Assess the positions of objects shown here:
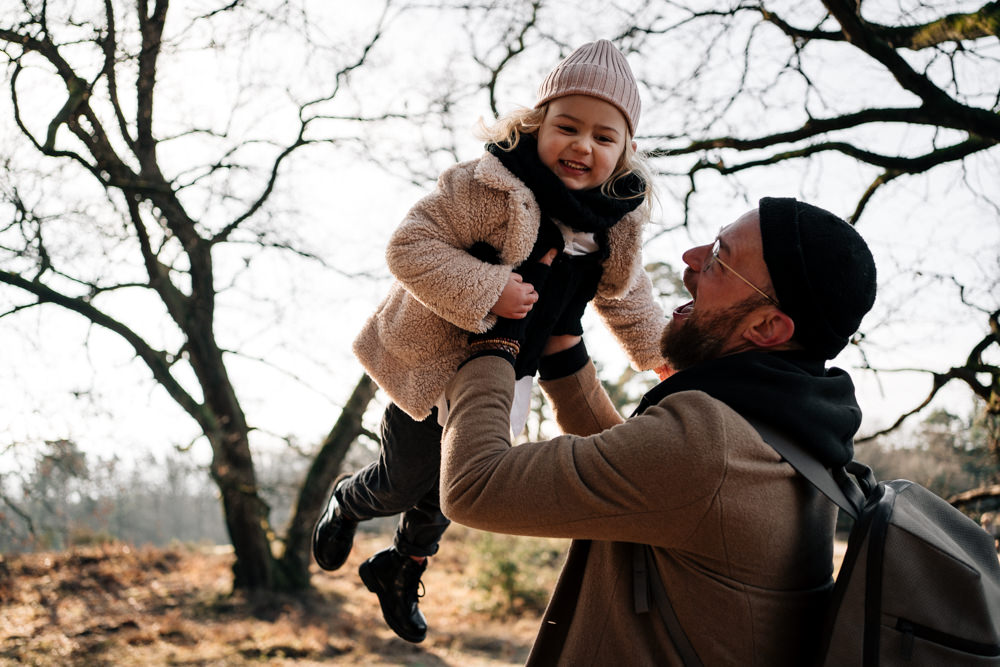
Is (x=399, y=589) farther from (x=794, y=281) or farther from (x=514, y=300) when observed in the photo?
(x=794, y=281)

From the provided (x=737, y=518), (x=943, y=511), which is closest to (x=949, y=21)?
(x=943, y=511)

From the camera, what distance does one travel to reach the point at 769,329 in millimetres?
1566

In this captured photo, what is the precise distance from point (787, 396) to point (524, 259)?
0.72 meters

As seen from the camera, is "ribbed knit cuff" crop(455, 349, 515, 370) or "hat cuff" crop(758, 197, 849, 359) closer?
"hat cuff" crop(758, 197, 849, 359)

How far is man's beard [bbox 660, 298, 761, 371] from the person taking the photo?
1.61 m

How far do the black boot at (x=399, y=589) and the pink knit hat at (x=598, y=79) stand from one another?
1506 mm

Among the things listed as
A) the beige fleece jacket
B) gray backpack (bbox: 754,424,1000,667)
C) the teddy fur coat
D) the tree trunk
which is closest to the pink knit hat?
the teddy fur coat

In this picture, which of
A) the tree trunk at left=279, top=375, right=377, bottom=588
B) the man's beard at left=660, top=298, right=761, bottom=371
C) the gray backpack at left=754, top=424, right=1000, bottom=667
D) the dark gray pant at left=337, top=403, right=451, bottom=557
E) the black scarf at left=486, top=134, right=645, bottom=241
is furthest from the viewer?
the tree trunk at left=279, top=375, right=377, bottom=588

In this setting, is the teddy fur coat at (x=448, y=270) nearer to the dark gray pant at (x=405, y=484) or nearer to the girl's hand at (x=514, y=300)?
the girl's hand at (x=514, y=300)

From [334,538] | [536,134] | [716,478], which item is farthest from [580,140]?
[334,538]

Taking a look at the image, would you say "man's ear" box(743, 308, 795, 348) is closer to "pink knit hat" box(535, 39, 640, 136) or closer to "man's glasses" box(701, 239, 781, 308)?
"man's glasses" box(701, 239, 781, 308)

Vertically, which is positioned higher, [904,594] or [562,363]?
[562,363]

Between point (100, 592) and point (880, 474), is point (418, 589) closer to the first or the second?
point (880, 474)

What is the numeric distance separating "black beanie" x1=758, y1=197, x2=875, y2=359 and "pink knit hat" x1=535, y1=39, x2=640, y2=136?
0.58 meters
